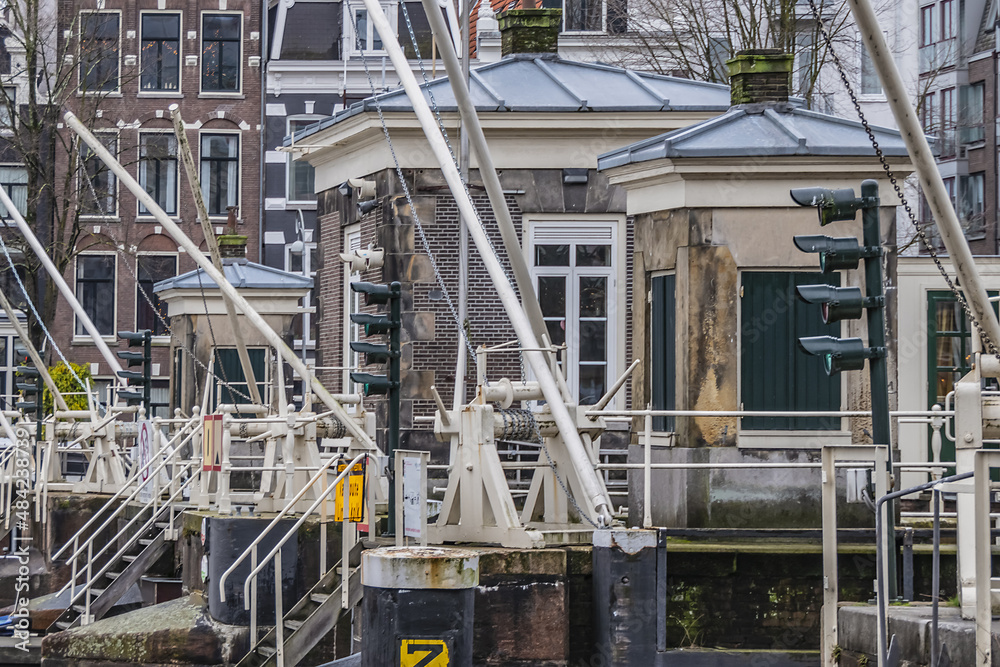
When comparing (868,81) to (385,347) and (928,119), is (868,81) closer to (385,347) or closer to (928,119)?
(928,119)

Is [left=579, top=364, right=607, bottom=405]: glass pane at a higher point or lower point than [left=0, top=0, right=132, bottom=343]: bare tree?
lower

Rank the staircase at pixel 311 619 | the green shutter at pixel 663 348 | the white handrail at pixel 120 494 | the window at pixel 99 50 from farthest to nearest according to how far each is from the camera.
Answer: the window at pixel 99 50 < the white handrail at pixel 120 494 < the green shutter at pixel 663 348 < the staircase at pixel 311 619

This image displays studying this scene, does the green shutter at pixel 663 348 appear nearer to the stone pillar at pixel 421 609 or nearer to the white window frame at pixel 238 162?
the stone pillar at pixel 421 609

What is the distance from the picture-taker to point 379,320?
56.6ft

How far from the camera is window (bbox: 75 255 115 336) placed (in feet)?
152

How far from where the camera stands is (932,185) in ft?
32.2

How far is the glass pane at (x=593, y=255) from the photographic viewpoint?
2177 cm

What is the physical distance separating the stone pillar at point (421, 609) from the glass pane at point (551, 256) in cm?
1032

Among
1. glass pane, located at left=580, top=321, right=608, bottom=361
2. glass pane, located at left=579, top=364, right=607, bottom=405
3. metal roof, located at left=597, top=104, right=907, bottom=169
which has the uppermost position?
metal roof, located at left=597, top=104, right=907, bottom=169

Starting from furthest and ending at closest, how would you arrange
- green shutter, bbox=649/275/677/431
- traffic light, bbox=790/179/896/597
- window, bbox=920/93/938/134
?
window, bbox=920/93/938/134 < green shutter, bbox=649/275/677/431 < traffic light, bbox=790/179/896/597

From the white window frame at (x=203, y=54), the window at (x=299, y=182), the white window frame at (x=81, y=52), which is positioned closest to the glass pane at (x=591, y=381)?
the white window frame at (x=81, y=52)

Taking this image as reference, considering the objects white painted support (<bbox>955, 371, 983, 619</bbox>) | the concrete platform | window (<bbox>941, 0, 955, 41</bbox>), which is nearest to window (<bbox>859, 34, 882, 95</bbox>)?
window (<bbox>941, 0, 955, 41</bbox>)

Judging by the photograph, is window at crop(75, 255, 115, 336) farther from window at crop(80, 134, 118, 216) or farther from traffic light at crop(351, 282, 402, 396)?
traffic light at crop(351, 282, 402, 396)

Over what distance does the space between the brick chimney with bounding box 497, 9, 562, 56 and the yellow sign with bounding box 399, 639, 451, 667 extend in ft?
46.7
